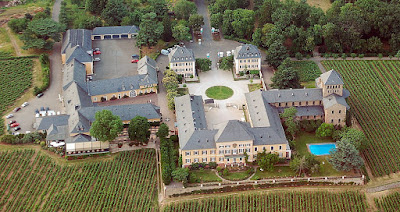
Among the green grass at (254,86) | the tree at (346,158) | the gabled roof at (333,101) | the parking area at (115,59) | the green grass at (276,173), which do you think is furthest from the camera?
the parking area at (115,59)

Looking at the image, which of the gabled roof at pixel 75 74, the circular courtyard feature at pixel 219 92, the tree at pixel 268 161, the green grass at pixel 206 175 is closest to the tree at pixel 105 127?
the green grass at pixel 206 175

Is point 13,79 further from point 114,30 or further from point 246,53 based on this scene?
point 246,53

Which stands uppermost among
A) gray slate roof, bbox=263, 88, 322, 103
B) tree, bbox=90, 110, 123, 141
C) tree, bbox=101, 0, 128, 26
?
tree, bbox=101, 0, 128, 26

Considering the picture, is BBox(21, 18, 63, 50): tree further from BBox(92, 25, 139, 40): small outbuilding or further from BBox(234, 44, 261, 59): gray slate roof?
BBox(234, 44, 261, 59): gray slate roof

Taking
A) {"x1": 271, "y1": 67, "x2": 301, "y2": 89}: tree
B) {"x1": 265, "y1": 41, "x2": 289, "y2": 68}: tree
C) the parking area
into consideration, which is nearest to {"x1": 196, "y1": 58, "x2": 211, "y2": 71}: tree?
{"x1": 265, "y1": 41, "x2": 289, "y2": 68}: tree

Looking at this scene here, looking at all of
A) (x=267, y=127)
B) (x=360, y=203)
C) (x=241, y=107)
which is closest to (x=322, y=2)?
(x=241, y=107)

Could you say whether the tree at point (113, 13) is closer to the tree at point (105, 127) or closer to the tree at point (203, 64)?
the tree at point (203, 64)

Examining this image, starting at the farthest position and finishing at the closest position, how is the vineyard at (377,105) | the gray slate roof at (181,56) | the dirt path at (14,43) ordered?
the dirt path at (14,43) → the gray slate roof at (181,56) → the vineyard at (377,105)
